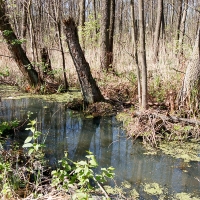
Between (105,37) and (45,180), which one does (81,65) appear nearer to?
(105,37)

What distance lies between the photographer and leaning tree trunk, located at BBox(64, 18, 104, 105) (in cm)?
525

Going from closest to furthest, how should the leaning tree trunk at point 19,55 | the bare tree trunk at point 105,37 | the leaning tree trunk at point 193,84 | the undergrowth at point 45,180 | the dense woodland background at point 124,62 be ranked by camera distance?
the undergrowth at point 45,180 < the leaning tree trunk at point 193,84 < the dense woodland background at point 124,62 < the leaning tree trunk at point 19,55 < the bare tree trunk at point 105,37

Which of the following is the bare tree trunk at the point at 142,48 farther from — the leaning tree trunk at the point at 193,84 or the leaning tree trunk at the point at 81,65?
the leaning tree trunk at the point at 81,65

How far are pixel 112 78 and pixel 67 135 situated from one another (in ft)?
9.85

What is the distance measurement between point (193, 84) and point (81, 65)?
214 centimetres

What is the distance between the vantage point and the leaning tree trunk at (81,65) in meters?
5.25

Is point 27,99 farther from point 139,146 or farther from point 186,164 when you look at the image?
point 186,164

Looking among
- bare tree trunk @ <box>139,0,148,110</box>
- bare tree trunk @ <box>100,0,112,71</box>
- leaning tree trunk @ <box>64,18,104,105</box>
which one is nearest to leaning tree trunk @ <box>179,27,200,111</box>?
bare tree trunk @ <box>139,0,148,110</box>

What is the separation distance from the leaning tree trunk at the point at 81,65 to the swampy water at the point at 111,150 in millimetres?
474

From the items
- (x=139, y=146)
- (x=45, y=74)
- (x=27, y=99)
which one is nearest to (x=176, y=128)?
(x=139, y=146)

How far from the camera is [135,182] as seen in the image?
2.95 metres

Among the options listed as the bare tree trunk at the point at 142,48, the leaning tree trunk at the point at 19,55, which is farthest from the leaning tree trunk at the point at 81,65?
the leaning tree trunk at the point at 19,55

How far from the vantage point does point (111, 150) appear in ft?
12.5

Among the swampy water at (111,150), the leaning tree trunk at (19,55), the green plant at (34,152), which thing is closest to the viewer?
the green plant at (34,152)
